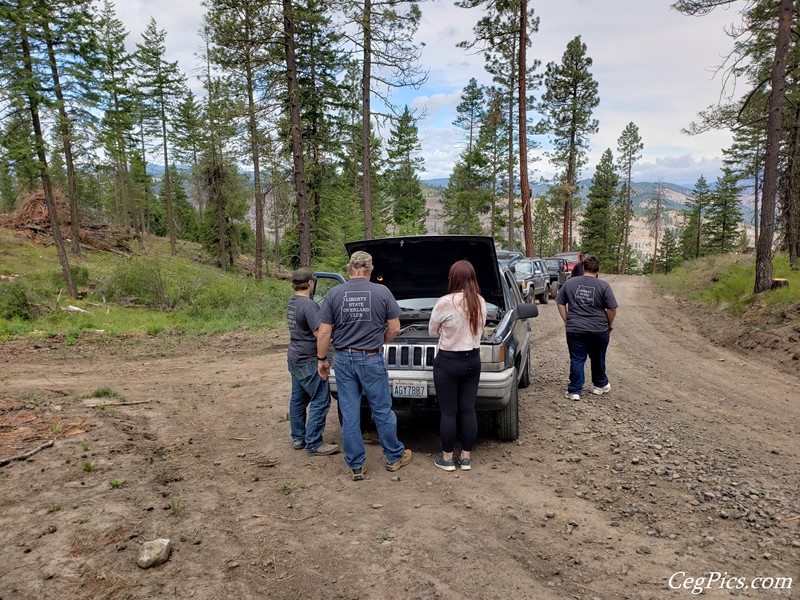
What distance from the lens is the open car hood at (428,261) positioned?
18.7 ft

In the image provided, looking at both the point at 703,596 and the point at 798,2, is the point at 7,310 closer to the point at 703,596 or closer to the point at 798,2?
the point at 703,596

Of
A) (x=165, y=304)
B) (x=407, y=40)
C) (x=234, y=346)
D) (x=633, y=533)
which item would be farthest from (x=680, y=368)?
(x=165, y=304)

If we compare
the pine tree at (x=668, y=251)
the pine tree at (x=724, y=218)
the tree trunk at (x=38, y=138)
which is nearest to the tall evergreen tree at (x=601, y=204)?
the pine tree at (x=724, y=218)

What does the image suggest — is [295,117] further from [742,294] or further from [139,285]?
[742,294]

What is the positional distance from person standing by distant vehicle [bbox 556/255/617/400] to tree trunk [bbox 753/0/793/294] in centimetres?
961

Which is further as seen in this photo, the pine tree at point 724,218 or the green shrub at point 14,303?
the pine tree at point 724,218

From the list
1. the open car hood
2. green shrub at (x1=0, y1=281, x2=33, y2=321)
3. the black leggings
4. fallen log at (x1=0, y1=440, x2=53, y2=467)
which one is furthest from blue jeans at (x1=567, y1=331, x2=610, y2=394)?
green shrub at (x1=0, y1=281, x2=33, y2=321)

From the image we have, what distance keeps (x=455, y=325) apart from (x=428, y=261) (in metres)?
1.91

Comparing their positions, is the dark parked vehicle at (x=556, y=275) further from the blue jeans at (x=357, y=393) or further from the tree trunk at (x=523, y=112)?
the blue jeans at (x=357, y=393)

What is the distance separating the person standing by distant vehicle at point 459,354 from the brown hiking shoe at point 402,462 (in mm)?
397

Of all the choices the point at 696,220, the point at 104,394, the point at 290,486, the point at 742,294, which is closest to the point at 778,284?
the point at 742,294

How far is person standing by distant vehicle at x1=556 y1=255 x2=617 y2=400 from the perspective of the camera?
662cm

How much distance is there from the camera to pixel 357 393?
4594 millimetres

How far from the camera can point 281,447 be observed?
17.8ft
